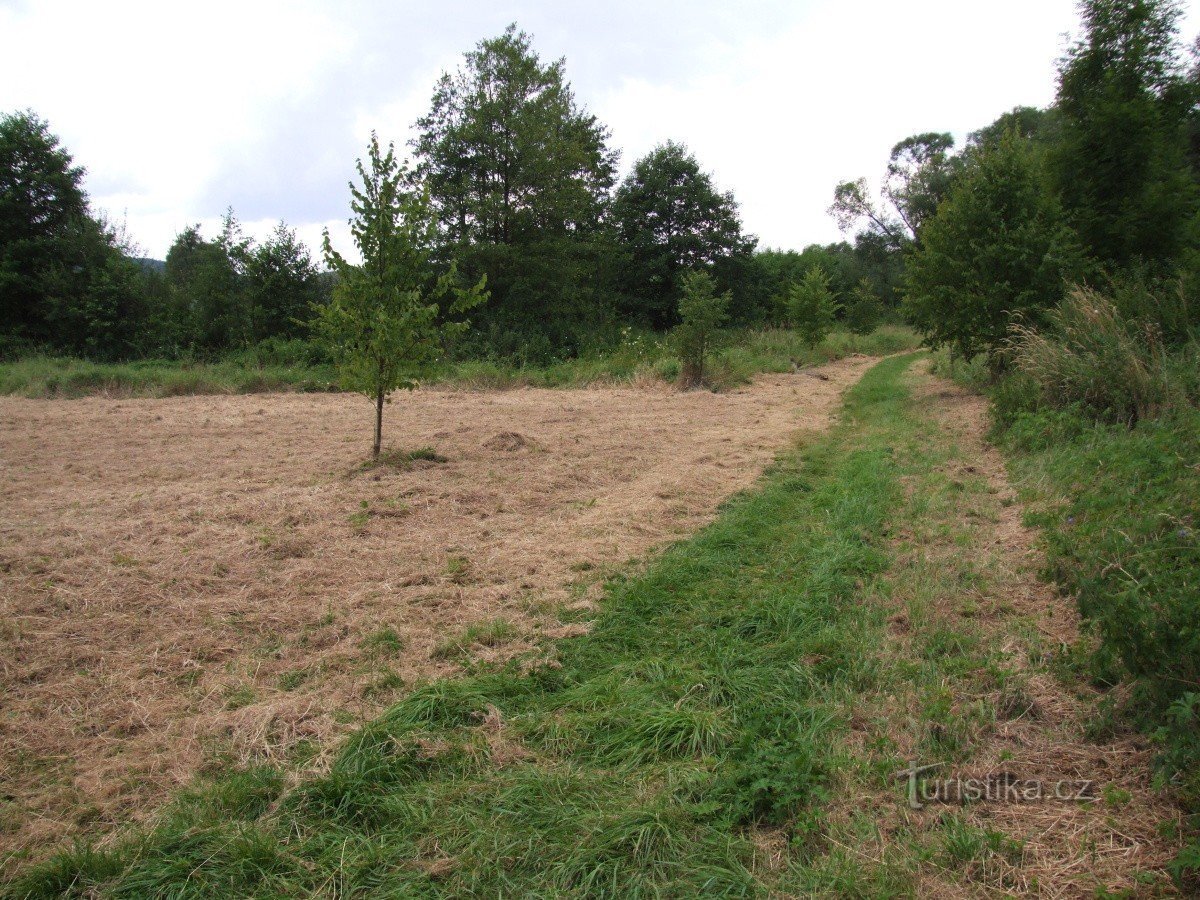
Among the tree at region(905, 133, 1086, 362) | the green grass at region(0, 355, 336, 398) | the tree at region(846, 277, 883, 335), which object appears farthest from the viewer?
the tree at region(846, 277, 883, 335)

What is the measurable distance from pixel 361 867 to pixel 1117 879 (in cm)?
250

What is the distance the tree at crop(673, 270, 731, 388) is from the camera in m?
18.7

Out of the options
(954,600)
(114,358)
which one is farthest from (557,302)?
(954,600)

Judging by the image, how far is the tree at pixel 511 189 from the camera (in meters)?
26.0

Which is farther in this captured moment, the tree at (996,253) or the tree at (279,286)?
the tree at (279,286)

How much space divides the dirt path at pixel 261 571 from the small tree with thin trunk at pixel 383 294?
1402 millimetres

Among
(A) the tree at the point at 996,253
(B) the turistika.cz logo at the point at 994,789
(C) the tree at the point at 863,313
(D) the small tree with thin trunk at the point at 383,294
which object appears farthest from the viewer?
(C) the tree at the point at 863,313

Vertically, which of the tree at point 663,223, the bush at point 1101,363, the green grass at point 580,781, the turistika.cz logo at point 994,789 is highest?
the tree at point 663,223

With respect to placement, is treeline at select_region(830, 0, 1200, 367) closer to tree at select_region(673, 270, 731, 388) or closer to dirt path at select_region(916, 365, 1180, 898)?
tree at select_region(673, 270, 731, 388)

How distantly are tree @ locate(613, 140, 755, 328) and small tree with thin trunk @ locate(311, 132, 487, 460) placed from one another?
86.1 ft

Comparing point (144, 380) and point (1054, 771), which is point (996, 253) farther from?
point (144, 380)

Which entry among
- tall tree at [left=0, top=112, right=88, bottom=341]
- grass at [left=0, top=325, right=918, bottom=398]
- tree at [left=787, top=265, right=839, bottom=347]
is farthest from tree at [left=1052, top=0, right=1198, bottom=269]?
tall tree at [left=0, top=112, right=88, bottom=341]

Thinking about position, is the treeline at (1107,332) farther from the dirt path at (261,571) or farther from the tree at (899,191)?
the tree at (899,191)

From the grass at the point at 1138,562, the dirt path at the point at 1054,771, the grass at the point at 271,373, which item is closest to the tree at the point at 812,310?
the grass at the point at 271,373
